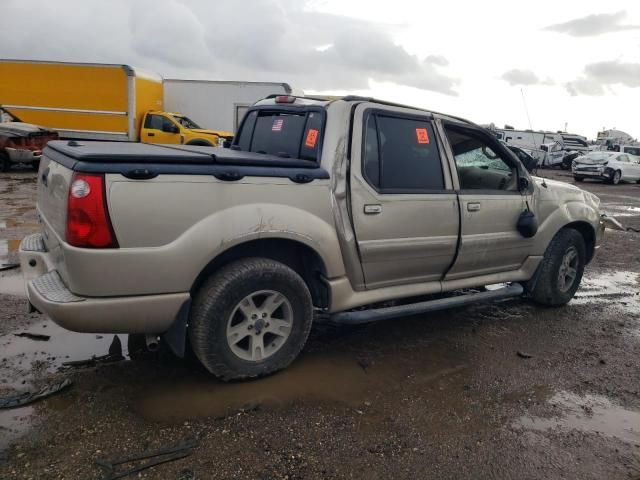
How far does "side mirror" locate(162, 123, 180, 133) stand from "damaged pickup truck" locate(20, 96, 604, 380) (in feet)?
39.7

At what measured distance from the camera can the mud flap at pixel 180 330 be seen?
2.95 meters

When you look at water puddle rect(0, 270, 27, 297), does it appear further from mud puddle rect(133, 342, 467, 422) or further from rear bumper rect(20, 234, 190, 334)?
mud puddle rect(133, 342, 467, 422)

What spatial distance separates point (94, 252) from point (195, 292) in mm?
649

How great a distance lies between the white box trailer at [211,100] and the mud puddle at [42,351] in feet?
46.6

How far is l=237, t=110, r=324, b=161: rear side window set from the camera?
362 centimetres

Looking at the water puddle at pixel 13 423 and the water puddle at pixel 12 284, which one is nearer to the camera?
the water puddle at pixel 13 423

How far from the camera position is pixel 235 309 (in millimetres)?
3090

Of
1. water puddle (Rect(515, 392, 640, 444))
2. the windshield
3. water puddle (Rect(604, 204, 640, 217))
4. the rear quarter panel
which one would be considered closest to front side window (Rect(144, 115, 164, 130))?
the windshield

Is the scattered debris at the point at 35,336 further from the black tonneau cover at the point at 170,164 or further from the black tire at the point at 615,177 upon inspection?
the black tire at the point at 615,177

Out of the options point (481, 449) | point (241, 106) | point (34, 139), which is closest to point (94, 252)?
point (481, 449)

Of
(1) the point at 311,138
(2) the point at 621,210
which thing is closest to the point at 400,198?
(1) the point at 311,138

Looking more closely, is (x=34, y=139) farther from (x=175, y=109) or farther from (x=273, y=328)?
(x=273, y=328)

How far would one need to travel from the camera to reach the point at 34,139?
47.0 feet

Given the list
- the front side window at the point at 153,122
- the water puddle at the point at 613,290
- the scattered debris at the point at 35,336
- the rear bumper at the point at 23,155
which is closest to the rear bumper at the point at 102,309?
the scattered debris at the point at 35,336
